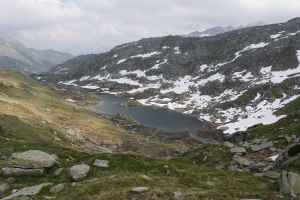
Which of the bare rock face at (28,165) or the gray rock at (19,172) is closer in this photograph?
the gray rock at (19,172)

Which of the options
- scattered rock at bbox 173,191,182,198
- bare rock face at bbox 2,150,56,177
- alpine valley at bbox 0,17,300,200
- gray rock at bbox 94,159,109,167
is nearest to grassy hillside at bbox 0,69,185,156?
alpine valley at bbox 0,17,300,200

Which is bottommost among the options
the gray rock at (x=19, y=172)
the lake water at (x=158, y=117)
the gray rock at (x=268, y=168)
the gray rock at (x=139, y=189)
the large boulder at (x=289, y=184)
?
the lake water at (x=158, y=117)

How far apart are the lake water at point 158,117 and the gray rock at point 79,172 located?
9478 cm

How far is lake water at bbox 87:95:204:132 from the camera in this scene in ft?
406

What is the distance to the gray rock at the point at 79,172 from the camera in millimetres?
22641

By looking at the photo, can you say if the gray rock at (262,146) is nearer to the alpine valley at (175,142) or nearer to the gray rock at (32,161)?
the alpine valley at (175,142)

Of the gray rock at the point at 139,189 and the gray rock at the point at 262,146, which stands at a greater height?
the gray rock at the point at 139,189

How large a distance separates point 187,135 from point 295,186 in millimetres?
92165


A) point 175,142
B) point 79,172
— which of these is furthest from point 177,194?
point 175,142

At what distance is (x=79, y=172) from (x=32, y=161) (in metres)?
4.53

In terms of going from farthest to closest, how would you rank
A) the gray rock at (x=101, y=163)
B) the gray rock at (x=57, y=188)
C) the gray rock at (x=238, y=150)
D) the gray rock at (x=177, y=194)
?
the gray rock at (x=238, y=150) < the gray rock at (x=101, y=163) < the gray rock at (x=57, y=188) < the gray rock at (x=177, y=194)

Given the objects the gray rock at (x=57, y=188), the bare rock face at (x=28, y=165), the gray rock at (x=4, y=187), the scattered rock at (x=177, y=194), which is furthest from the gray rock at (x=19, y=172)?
the scattered rock at (x=177, y=194)

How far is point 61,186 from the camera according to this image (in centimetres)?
2058

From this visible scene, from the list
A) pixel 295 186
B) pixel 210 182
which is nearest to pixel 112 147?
pixel 210 182
